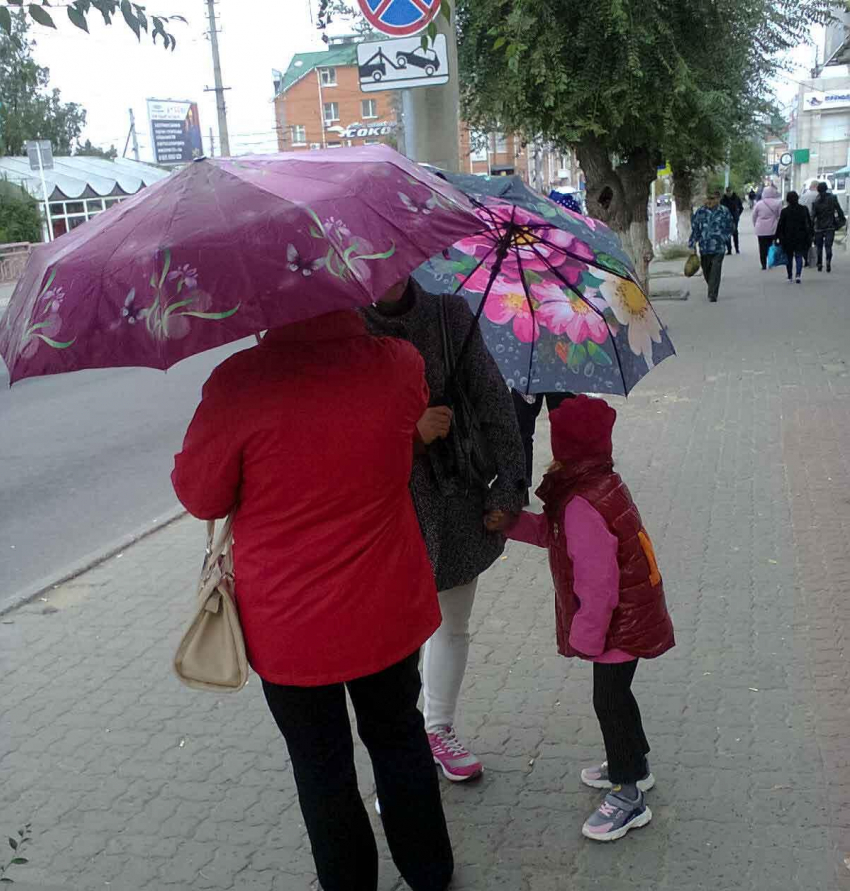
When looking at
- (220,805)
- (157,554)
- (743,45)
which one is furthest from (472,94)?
(220,805)

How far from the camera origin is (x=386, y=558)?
8.14 feet

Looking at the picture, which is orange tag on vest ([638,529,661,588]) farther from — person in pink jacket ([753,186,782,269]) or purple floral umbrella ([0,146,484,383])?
person in pink jacket ([753,186,782,269])

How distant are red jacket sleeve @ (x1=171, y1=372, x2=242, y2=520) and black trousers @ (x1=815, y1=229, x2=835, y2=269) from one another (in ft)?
65.4

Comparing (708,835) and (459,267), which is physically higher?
(459,267)

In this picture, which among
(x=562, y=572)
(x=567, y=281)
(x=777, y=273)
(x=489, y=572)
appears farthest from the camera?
(x=777, y=273)

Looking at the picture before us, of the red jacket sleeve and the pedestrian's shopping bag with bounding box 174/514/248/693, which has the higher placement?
the red jacket sleeve

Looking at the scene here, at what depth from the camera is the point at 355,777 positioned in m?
2.72

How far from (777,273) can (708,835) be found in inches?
775

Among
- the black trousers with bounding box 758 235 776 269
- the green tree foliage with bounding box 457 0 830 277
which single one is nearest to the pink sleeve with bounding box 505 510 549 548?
the green tree foliage with bounding box 457 0 830 277

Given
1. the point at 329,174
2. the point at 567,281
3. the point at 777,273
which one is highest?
the point at 329,174

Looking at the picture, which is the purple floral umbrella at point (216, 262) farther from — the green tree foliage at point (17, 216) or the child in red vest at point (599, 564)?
the green tree foliage at point (17, 216)

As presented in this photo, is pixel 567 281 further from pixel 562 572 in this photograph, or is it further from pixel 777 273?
pixel 777 273

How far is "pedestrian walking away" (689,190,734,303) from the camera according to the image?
51.3 ft

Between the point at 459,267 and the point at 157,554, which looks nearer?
the point at 459,267
